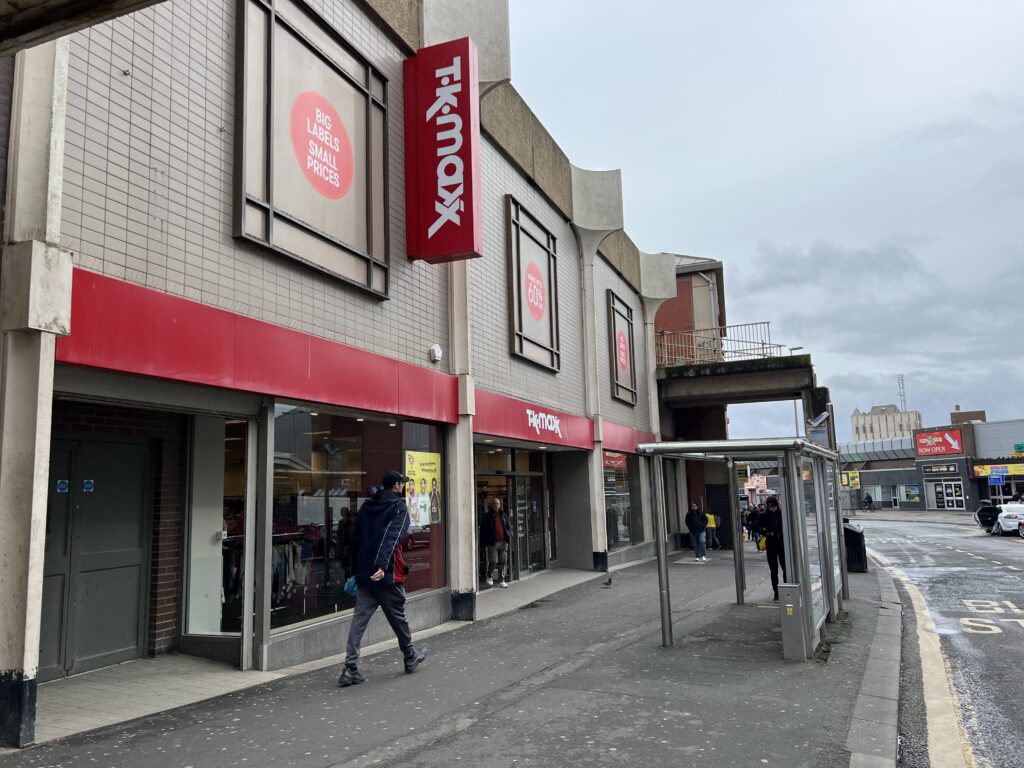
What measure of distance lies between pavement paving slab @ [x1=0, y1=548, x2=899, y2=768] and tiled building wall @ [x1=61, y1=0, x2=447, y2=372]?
3484mm

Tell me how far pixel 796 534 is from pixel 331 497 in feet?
16.7

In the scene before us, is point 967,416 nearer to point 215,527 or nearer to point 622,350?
point 622,350

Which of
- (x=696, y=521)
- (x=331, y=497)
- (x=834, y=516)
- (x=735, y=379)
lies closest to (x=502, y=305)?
(x=331, y=497)

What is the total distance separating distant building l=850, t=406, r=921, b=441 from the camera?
17112 cm

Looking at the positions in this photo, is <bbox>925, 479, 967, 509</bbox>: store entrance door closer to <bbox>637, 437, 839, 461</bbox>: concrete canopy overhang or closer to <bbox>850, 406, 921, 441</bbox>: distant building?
<bbox>637, 437, 839, 461</bbox>: concrete canopy overhang

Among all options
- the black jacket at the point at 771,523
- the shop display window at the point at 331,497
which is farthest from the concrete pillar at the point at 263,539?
the black jacket at the point at 771,523

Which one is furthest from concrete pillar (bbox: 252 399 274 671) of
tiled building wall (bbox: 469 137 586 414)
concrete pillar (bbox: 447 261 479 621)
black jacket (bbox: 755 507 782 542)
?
black jacket (bbox: 755 507 782 542)

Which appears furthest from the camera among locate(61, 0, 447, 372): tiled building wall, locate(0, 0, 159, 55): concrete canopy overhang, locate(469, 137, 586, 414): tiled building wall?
locate(469, 137, 586, 414): tiled building wall

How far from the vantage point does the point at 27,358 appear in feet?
16.6

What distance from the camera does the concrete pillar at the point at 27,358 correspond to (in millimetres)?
4875

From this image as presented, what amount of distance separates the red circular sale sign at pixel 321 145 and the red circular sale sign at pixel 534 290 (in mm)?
5943

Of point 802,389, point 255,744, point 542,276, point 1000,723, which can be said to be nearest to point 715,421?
point 802,389

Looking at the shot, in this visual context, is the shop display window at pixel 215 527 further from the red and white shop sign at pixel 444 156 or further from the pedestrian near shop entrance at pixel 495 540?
the pedestrian near shop entrance at pixel 495 540

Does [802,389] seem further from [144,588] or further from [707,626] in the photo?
[144,588]
